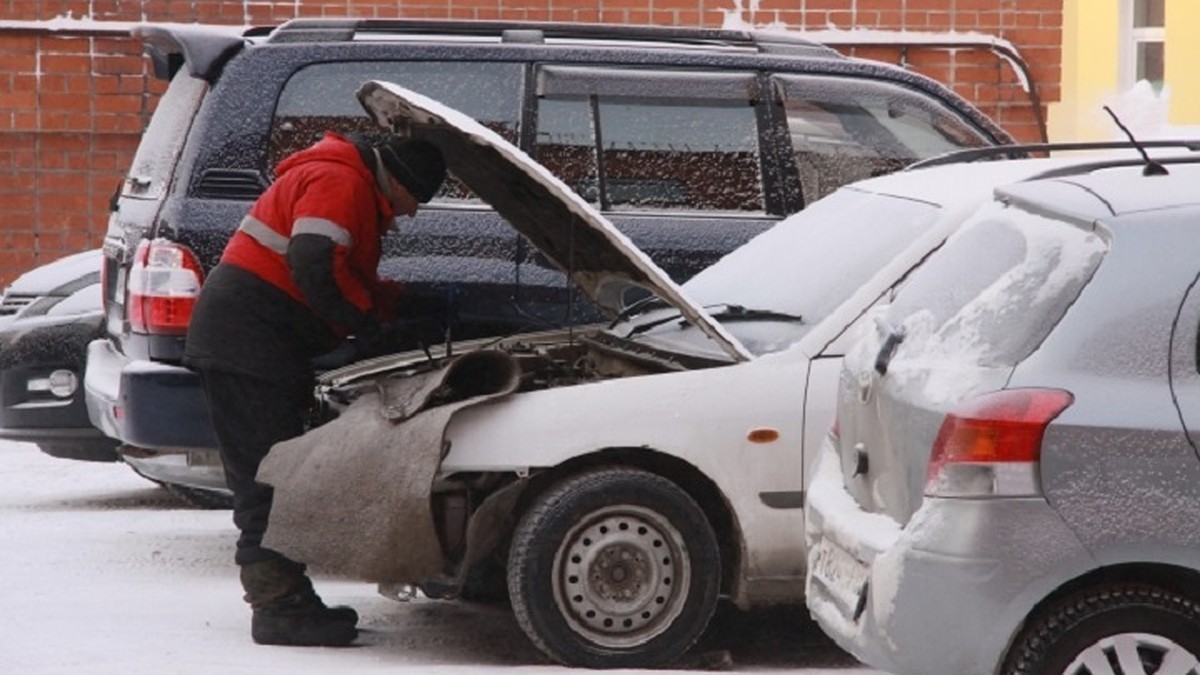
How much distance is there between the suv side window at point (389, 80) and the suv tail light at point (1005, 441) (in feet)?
12.7

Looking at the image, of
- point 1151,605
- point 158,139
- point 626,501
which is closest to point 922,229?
point 626,501

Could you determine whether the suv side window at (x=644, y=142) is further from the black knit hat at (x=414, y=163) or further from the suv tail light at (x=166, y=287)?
the suv tail light at (x=166, y=287)

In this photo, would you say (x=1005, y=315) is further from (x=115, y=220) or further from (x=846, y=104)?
(x=115, y=220)

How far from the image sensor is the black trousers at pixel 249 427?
27.7 ft

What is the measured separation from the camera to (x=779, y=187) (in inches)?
380

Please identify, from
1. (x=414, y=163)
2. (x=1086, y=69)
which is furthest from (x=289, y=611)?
(x=1086, y=69)

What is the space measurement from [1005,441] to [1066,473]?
15 centimetres

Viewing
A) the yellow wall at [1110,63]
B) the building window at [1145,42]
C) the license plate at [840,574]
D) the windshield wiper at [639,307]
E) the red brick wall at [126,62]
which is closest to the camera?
the license plate at [840,574]

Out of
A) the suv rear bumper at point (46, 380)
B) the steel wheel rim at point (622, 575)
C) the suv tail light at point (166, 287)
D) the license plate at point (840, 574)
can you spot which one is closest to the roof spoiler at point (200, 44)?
the suv tail light at point (166, 287)

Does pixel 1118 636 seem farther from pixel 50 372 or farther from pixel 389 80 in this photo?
pixel 50 372

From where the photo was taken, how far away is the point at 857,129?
9.77 m

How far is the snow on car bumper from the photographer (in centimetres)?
580

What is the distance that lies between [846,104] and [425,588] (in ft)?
8.78

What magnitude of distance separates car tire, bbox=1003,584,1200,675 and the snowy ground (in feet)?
6.84
